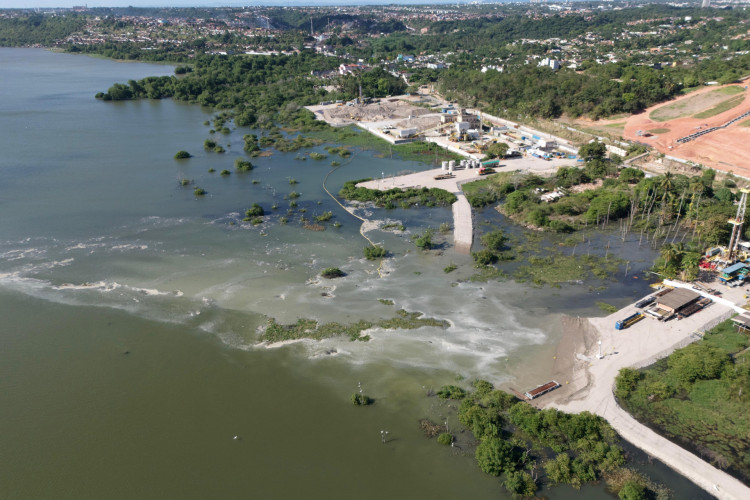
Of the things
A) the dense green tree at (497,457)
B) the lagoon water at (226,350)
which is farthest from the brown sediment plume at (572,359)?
the dense green tree at (497,457)

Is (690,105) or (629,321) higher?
(690,105)

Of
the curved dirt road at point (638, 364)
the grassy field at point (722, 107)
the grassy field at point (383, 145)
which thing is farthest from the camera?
the grassy field at point (722, 107)

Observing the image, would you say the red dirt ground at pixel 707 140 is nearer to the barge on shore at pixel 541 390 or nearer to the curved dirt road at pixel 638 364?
the curved dirt road at pixel 638 364

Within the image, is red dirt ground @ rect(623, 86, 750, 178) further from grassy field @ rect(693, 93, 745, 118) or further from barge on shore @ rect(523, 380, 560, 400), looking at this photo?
barge on shore @ rect(523, 380, 560, 400)

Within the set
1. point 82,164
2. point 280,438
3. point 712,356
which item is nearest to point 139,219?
point 82,164

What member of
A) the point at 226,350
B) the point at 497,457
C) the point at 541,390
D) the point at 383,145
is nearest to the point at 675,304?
the point at 541,390

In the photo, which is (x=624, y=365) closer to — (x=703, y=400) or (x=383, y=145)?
(x=703, y=400)
